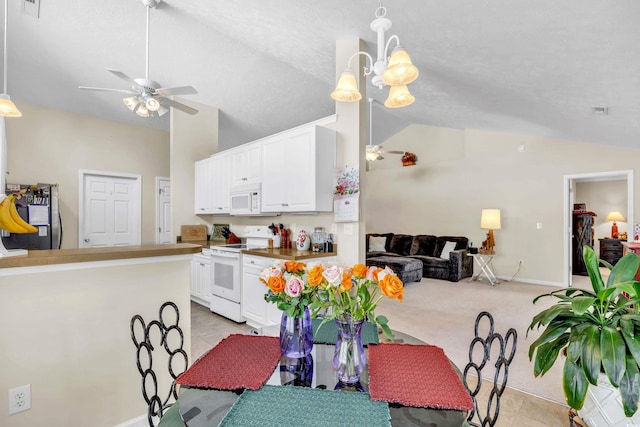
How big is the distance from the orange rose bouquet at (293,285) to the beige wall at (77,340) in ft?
3.96

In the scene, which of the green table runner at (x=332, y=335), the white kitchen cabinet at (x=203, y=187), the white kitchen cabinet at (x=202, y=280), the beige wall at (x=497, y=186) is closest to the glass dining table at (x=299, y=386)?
the green table runner at (x=332, y=335)

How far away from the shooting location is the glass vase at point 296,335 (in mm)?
1230

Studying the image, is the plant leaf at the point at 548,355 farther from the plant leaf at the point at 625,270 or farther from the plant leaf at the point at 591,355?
the plant leaf at the point at 625,270

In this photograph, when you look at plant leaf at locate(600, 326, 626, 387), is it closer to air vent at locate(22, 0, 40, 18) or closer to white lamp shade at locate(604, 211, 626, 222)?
air vent at locate(22, 0, 40, 18)

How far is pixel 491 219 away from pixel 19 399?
667cm

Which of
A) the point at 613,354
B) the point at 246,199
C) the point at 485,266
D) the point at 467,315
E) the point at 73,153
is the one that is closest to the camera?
the point at 613,354

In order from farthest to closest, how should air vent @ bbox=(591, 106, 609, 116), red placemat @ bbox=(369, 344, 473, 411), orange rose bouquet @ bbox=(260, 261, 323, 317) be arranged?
air vent @ bbox=(591, 106, 609, 116) < orange rose bouquet @ bbox=(260, 261, 323, 317) < red placemat @ bbox=(369, 344, 473, 411)

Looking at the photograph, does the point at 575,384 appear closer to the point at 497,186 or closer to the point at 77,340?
the point at 77,340

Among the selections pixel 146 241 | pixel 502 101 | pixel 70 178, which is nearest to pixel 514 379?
pixel 502 101

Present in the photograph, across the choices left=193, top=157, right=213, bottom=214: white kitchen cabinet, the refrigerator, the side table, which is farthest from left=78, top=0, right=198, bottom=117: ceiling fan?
the side table

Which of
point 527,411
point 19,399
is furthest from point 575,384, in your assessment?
point 19,399

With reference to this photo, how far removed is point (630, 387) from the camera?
1376 mm

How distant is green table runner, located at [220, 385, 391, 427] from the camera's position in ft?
2.83

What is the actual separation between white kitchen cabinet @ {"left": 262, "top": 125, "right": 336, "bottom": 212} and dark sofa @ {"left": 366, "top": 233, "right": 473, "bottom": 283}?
2836mm
